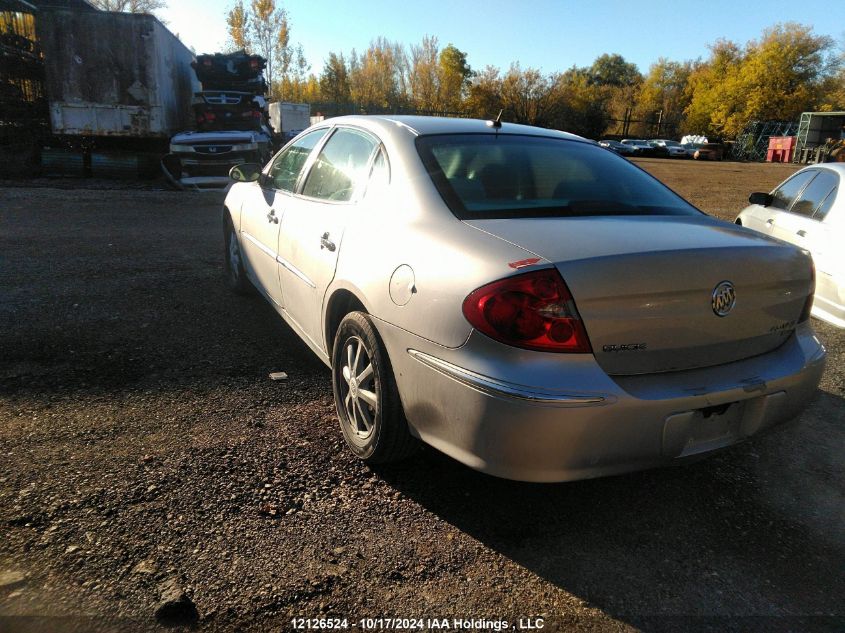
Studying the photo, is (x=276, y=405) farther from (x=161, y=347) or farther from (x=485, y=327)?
(x=485, y=327)

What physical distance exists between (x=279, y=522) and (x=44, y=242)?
6708mm

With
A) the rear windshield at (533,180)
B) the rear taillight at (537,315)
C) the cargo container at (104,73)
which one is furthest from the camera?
the cargo container at (104,73)

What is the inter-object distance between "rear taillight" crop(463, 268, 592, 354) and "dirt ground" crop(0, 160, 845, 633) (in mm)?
842

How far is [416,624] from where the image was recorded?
1.93 metres

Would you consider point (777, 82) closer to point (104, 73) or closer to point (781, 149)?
point (781, 149)

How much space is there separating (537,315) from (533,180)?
1.08 m

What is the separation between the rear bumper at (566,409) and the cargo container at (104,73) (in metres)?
14.1

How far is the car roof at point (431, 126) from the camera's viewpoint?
315cm

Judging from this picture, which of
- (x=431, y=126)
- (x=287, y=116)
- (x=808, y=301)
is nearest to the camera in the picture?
(x=808, y=301)

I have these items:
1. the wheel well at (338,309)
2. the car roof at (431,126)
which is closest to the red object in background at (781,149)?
the car roof at (431,126)

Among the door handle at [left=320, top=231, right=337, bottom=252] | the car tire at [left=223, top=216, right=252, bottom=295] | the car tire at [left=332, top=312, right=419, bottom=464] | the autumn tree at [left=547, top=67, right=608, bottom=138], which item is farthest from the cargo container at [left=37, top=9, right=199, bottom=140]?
the autumn tree at [left=547, top=67, right=608, bottom=138]

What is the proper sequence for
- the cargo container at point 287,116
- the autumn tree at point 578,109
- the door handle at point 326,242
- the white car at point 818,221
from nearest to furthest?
the door handle at point 326,242, the white car at point 818,221, the cargo container at point 287,116, the autumn tree at point 578,109

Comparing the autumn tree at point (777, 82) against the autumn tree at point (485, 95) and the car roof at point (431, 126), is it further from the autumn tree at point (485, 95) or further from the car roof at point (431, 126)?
the car roof at point (431, 126)

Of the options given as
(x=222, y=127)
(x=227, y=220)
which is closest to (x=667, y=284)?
(x=227, y=220)
